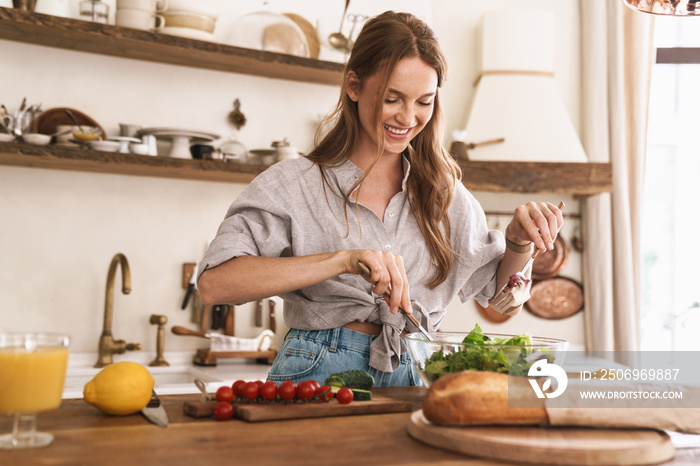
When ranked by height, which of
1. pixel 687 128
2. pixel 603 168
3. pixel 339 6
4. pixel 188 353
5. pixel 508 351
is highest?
pixel 339 6

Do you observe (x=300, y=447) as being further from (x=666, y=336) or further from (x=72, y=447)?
(x=666, y=336)

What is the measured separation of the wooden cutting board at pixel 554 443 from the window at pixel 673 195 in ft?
10.0

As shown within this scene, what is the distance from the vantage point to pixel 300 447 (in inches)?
35.0

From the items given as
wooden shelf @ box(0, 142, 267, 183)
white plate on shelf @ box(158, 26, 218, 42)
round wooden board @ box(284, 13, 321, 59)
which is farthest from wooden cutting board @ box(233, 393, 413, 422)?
round wooden board @ box(284, 13, 321, 59)

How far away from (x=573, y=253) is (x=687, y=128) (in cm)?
94

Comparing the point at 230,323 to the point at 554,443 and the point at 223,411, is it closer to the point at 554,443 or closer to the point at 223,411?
the point at 223,411

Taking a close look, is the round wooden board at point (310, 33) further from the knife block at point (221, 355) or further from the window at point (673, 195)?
the window at point (673, 195)

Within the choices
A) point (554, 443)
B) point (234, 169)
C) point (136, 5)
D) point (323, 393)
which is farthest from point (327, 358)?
point (136, 5)

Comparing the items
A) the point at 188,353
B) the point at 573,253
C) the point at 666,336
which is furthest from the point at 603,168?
the point at 188,353

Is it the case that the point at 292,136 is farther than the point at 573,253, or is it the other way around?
the point at 573,253

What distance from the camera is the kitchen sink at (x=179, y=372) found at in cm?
257

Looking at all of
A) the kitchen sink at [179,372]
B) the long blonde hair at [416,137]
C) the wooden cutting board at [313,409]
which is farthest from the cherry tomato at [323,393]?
the kitchen sink at [179,372]

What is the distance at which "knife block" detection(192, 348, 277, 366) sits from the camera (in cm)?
287

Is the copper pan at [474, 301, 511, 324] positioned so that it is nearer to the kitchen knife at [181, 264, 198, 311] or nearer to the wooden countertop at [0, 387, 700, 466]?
the kitchen knife at [181, 264, 198, 311]
